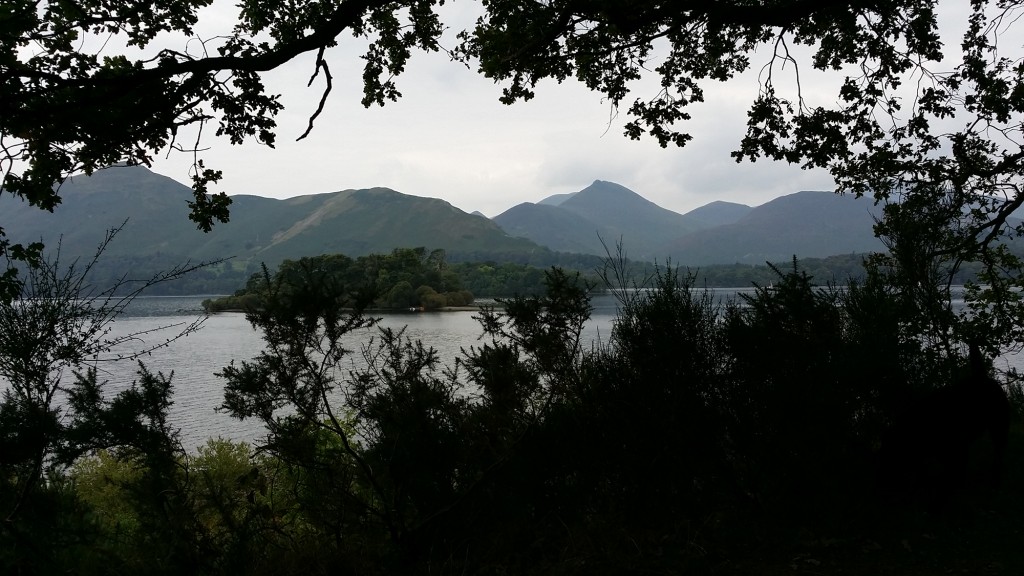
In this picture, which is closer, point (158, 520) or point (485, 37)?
point (158, 520)

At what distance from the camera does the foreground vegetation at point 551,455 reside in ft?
16.5

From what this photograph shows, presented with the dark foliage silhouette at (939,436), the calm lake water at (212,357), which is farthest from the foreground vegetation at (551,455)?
the calm lake water at (212,357)

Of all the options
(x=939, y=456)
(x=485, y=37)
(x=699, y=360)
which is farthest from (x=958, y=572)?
(x=485, y=37)

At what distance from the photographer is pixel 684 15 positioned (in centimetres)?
748

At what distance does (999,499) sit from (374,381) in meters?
6.09

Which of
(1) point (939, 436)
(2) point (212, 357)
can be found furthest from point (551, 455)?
(2) point (212, 357)

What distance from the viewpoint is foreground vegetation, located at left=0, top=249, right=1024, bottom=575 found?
5.03 metres

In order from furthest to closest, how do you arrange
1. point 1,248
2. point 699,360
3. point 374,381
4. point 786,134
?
point 786,134, point 699,360, point 374,381, point 1,248

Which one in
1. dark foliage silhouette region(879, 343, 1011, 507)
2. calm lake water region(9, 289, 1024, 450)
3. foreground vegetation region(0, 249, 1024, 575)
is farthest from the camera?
calm lake water region(9, 289, 1024, 450)

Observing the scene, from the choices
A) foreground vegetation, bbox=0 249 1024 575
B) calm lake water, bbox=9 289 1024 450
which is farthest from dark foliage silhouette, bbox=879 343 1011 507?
calm lake water, bbox=9 289 1024 450

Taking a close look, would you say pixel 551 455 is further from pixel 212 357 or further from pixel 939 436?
pixel 212 357

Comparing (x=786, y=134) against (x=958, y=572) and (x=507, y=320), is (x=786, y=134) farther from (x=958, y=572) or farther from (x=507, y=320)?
(x=958, y=572)

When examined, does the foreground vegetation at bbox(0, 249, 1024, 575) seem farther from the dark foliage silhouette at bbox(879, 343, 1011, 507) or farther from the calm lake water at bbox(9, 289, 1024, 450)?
the calm lake water at bbox(9, 289, 1024, 450)

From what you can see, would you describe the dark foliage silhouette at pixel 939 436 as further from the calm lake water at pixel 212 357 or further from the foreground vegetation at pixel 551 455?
the calm lake water at pixel 212 357
